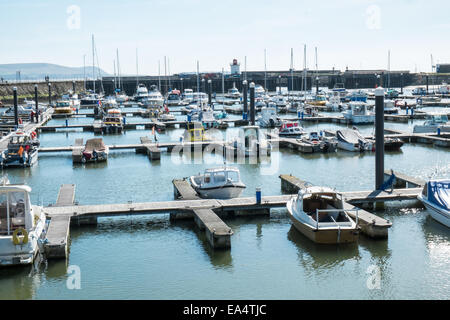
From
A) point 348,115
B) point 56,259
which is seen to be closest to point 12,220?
point 56,259

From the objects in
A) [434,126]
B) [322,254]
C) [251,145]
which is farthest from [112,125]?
[322,254]

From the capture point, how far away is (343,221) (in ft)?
68.6

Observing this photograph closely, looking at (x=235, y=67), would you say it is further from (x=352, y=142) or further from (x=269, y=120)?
(x=352, y=142)

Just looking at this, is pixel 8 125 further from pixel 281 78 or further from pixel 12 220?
pixel 281 78

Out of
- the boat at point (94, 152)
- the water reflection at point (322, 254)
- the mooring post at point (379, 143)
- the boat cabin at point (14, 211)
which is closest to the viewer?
the boat cabin at point (14, 211)

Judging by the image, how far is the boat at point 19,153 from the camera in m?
37.1

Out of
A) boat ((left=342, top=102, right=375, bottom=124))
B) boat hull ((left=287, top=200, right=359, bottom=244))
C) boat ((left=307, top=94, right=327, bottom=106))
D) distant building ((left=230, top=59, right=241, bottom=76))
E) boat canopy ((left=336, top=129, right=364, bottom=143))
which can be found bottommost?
boat hull ((left=287, top=200, right=359, bottom=244))

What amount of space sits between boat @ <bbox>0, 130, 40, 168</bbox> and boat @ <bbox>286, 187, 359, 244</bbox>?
20788 mm

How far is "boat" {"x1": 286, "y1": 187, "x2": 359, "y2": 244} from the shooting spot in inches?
795

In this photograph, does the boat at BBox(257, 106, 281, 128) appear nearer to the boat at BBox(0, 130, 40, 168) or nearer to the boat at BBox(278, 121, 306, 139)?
the boat at BBox(278, 121, 306, 139)

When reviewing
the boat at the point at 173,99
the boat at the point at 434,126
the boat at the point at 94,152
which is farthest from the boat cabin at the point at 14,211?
the boat at the point at 173,99

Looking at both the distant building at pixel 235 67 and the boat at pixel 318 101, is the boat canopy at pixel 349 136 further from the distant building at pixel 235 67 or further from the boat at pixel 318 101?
the distant building at pixel 235 67

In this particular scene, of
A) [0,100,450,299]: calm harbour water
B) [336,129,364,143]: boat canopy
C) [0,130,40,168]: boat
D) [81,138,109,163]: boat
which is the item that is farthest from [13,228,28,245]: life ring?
[336,129,364,143]: boat canopy

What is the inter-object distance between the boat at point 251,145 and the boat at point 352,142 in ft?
18.6
